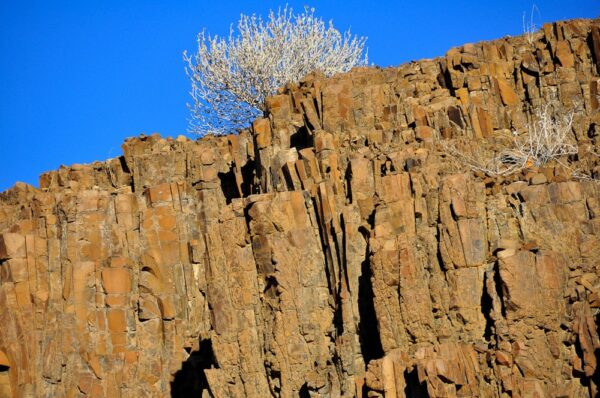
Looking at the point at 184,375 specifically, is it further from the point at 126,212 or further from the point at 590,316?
the point at 590,316

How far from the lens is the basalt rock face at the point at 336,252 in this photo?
98.6 ft

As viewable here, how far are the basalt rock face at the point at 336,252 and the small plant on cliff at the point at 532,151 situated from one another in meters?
0.36

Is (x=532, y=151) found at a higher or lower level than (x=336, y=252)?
higher

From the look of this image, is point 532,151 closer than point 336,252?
No

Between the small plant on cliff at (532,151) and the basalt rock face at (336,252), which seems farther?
the small plant on cliff at (532,151)

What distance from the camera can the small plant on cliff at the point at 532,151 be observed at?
34.2 meters

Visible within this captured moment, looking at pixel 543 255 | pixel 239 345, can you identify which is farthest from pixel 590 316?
pixel 239 345

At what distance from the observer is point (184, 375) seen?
1554 inches

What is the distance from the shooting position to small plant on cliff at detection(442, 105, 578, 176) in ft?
112

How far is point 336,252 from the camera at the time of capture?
1342 inches

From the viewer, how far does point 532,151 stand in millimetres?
34781

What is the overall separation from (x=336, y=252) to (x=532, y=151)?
4.73 m

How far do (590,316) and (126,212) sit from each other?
15533mm

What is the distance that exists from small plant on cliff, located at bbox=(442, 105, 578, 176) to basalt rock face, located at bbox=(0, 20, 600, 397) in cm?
36
